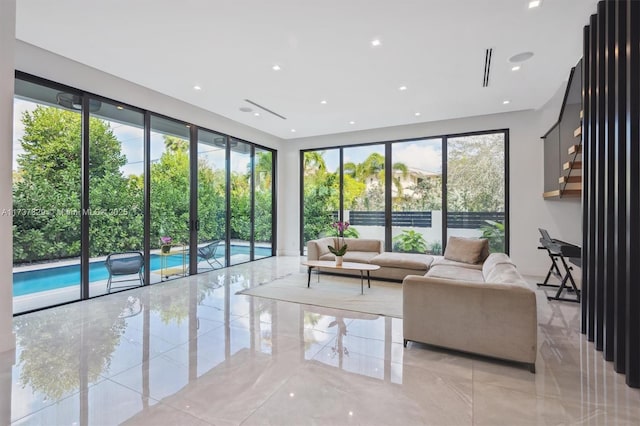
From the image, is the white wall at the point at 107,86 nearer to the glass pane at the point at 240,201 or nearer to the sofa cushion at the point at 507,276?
the glass pane at the point at 240,201

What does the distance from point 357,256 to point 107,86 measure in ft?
16.4

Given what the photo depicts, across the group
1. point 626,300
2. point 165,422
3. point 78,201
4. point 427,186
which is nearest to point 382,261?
point 427,186

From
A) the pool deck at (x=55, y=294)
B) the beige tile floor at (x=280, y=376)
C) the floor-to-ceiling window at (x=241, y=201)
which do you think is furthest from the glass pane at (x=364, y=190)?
the pool deck at (x=55, y=294)

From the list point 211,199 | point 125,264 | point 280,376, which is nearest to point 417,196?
point 211,199

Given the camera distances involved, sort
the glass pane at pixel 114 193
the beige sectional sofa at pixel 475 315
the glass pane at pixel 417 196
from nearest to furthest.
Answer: the beige sectional sofa at pixel 475 315 < the glass pane at pixel 114 193 < the glass pane at pixel 417 196

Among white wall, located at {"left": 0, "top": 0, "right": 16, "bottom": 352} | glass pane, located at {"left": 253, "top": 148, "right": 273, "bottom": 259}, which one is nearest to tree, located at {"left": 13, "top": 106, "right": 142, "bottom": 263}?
white wall, located at {"left": 0, "top": 0, "right": 16, "bottom": 352}

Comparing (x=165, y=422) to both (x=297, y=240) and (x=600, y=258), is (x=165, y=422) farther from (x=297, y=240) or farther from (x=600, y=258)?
(x=297, y=240)

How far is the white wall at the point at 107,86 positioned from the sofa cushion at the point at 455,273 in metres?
5.13

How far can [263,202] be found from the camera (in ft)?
26.7

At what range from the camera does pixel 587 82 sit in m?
3.29

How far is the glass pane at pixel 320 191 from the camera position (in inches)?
323

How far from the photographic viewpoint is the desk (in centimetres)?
553

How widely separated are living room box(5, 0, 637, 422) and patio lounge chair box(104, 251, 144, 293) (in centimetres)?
181

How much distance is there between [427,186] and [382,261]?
98.1 inches
